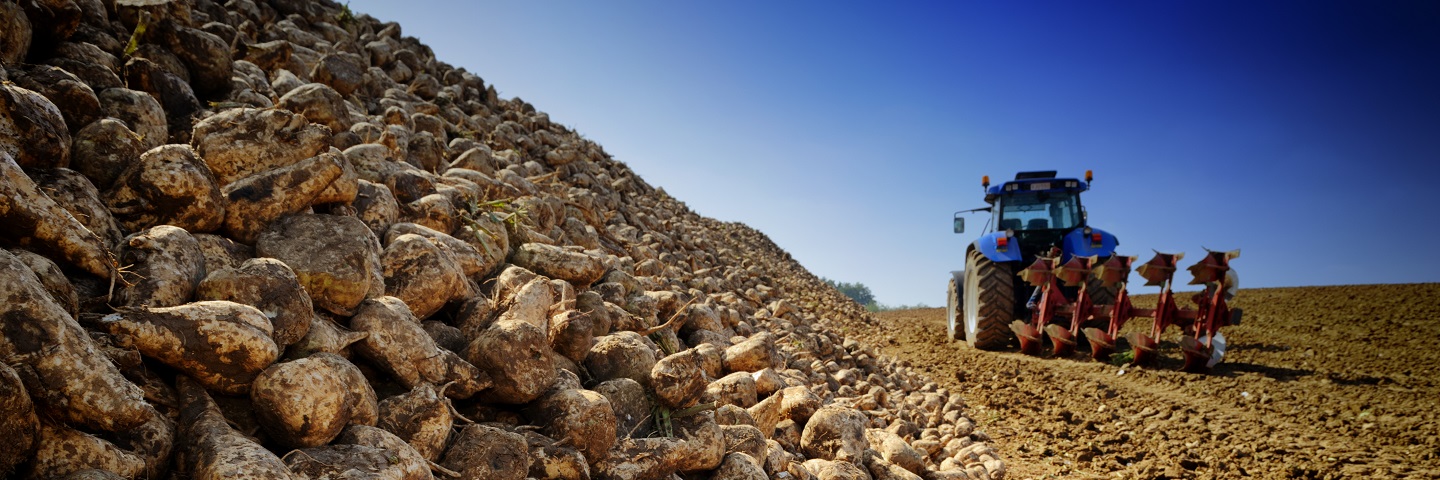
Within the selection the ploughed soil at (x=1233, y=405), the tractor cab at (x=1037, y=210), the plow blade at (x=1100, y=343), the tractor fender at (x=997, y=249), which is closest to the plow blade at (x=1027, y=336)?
the ploughed soil at (x=1233, y=405)

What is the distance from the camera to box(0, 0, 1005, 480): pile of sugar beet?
1.55 meters

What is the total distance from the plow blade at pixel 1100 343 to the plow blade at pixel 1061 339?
0.20 meters

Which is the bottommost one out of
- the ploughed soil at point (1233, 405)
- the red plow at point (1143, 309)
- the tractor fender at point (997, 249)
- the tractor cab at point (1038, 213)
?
the ploughed soil at point (1233, 405)

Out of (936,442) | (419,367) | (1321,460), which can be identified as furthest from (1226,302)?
(419,367)

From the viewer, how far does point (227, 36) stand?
3.98 m

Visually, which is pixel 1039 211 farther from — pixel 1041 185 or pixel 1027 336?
pixel 1027 336

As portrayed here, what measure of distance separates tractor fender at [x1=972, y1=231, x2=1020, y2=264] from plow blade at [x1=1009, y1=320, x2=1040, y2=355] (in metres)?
0.71

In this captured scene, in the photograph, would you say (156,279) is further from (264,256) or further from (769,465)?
(769,465)

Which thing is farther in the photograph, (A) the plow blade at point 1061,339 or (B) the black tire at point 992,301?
(B) the black tire at point 992,301

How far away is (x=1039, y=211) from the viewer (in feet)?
27.7

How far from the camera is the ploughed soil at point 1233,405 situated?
4.03 metres

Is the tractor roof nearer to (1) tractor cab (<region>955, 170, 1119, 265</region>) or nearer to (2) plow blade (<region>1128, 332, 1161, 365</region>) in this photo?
(1) tractor cab (<region>955, 170, 1119, 265</region>)

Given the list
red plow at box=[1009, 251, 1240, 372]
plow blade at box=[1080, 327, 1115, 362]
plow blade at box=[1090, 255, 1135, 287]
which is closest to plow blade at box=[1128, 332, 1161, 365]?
red plow at box=[1009, 251, 1240, 372]

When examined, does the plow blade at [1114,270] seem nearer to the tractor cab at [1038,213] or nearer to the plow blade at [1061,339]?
the plow blade at [1061,339]
